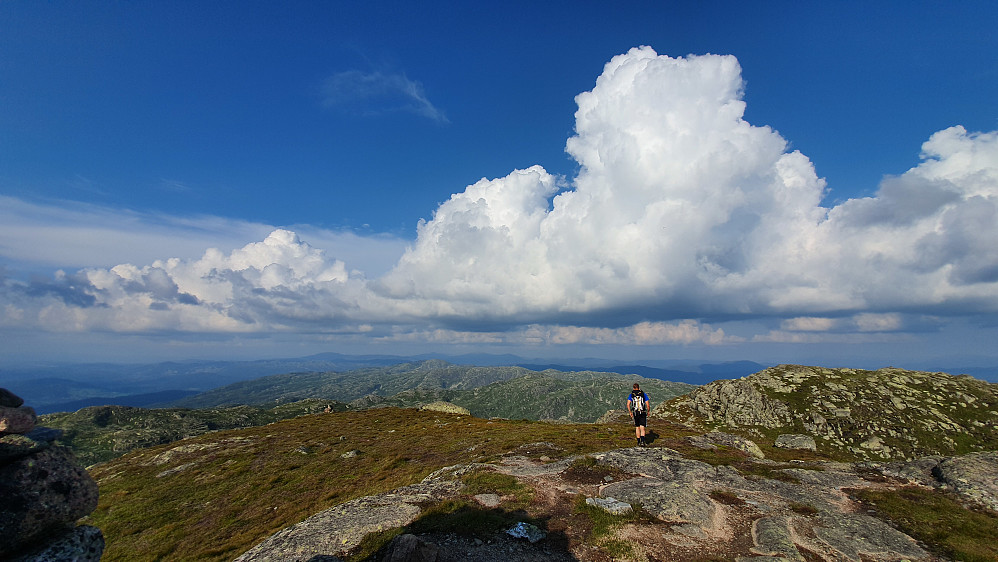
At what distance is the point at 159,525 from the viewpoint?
1221 inches

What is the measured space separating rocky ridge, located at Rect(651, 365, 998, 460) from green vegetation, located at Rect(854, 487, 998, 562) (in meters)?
46.8

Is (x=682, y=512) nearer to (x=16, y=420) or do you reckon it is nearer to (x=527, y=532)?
(x=527, y=532)

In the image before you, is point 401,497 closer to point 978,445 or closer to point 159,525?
point 159,525

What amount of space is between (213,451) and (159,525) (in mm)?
23746

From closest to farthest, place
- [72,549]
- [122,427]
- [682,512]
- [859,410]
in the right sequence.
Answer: [72,549]
[682,512]
[859,410]
[122,427]

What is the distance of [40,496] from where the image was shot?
467 inches

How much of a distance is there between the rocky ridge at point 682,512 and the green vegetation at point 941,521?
2.79 feet

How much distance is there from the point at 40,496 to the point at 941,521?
3864cm

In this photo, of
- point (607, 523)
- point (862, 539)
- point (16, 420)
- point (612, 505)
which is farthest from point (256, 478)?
point (862, 539)

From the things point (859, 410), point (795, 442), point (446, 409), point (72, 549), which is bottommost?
point (446, 409)

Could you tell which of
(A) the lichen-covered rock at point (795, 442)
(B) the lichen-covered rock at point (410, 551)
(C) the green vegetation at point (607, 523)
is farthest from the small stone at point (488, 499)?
(A) the lichen-covered rock at point (795, 442)

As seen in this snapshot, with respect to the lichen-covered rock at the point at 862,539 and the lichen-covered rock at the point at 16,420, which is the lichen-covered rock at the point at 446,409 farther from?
the lichen-covered rock at the point at 16,420

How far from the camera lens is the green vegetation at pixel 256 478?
89.3 feet

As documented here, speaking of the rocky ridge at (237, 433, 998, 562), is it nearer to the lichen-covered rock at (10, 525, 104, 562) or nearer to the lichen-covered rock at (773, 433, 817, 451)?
the lichen-covered rock at (10, 525, 104, 562)
